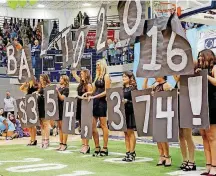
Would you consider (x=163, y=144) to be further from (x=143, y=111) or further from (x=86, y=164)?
(x=86, y=164)

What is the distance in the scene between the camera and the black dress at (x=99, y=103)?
6.40m

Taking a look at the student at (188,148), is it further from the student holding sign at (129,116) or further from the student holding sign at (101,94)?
the student holding sign at (101,94)

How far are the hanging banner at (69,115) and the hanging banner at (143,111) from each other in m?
1.69

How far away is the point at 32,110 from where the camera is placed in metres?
7.88

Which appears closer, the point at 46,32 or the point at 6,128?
the point at 46,32

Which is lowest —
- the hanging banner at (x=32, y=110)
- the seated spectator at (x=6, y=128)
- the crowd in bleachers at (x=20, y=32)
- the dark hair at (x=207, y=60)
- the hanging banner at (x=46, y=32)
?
the seated spectator at (x=6, y=128)

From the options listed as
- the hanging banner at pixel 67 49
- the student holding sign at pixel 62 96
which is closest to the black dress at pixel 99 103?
the hanging banner at pixel 67 49

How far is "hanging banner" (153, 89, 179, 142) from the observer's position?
4.76 m

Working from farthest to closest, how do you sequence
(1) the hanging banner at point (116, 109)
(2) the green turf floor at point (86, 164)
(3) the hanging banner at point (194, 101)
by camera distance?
(1) the hanging banner at point (116, 109), (2) the green turf floor at point (86, 164), (3) the hanging banner at point (194, 101)

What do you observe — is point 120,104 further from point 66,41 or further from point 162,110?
point 66,41

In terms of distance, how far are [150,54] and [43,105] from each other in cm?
357

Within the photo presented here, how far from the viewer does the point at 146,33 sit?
15.9ft

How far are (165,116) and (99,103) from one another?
70.4 inches

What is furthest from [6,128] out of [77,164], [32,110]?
[77,164]
